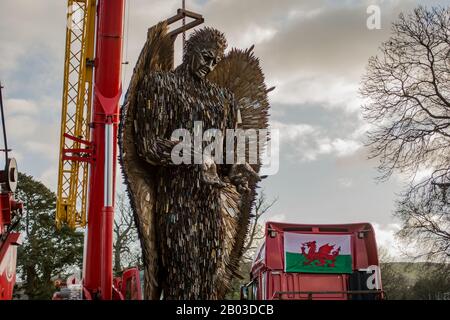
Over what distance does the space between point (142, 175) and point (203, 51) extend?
1.14m

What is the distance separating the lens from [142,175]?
430 cm

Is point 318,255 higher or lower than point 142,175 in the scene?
lower

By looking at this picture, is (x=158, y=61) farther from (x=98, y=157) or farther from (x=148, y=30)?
(x=98, y=157)

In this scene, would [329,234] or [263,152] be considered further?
[329,234]

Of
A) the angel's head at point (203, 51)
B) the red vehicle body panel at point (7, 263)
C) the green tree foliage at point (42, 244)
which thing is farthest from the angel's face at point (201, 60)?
the green tree foliage at point (42, 244)

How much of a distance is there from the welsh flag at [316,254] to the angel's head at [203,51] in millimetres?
4439

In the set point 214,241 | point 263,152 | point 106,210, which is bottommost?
point 214,241

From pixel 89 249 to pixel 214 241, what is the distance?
2132 millimetres

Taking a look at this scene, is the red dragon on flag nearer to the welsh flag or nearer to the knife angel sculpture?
the welsh flag

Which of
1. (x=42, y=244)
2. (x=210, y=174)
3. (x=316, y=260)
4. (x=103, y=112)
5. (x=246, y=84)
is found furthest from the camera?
(x=42, y=244)

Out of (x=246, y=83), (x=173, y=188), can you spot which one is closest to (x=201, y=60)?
(x=246, y=83)

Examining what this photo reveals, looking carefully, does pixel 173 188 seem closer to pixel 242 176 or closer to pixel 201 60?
pixel 242 176
